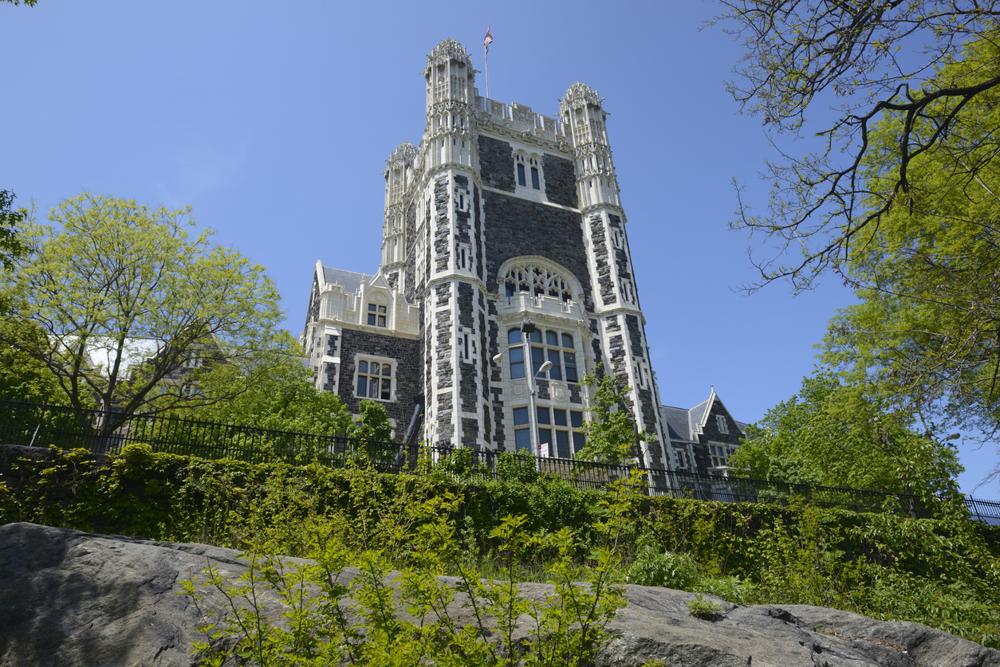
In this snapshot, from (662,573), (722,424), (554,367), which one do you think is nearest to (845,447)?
(554,367)

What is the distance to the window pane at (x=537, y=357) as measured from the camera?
2728 cm

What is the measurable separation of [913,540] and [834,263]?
9.64 m

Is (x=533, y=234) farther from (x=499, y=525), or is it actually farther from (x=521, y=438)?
(x=499, y=525)

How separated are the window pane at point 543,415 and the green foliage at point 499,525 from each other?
35.3ft

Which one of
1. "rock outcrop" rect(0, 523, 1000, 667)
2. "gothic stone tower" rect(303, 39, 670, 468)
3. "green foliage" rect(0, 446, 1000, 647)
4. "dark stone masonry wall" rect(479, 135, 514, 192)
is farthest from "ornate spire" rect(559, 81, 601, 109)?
"rock outcrop" rect(0, 523, 1000, 667)

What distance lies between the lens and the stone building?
2575 cm

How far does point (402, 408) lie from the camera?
28.8m

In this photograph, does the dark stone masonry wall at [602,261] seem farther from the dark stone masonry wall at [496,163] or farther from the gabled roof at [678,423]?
the gabled roof at [678,423]

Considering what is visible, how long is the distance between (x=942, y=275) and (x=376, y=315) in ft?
82.8

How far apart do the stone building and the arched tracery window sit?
0.07 metres

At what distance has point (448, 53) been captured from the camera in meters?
33.7

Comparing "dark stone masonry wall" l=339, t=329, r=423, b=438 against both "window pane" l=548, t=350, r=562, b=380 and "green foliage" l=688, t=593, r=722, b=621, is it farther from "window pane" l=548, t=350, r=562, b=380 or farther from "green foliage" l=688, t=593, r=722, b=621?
"green foliage" l=688, t=593, r=722, b=621

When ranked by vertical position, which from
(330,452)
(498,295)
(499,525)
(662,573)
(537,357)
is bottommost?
(662,573)

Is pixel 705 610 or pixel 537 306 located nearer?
pixel 705 610
